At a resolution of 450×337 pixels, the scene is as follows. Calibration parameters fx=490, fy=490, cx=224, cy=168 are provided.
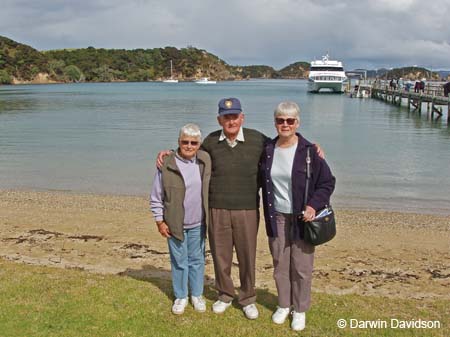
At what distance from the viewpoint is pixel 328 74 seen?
87125 millimetres

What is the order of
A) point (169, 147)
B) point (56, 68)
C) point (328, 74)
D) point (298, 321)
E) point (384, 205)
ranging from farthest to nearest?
point (56, 68)
point (328, 74)
point (169, 147)
point (384, 205)
point (298, 321)

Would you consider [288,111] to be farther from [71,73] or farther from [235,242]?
[71,73]

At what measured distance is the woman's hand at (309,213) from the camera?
417 centimetres

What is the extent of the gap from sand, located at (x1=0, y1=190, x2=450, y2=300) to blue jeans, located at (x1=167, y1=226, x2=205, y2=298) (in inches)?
64.5

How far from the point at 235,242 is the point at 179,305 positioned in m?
0.89

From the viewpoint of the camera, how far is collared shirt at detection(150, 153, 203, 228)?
447 centimetres

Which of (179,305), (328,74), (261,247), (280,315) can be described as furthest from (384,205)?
(328,74)

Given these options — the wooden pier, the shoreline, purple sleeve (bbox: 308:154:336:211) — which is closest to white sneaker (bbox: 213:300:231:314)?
purple sleeve (bbox: 308:154:336:211)

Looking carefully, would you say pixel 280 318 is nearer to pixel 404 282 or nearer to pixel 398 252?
pixel 404 282

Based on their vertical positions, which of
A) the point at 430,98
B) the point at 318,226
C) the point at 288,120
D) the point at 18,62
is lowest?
the point at 318,226

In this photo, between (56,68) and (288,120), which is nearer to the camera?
(288,120)

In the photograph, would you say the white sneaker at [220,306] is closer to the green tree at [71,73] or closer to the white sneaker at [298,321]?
the white sneaker at [298,321]

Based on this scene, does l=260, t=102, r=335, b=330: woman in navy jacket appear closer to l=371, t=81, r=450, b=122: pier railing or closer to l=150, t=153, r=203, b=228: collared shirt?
l=150, t=153, r=203, b=228: collared shirt

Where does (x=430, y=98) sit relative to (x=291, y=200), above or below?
above
